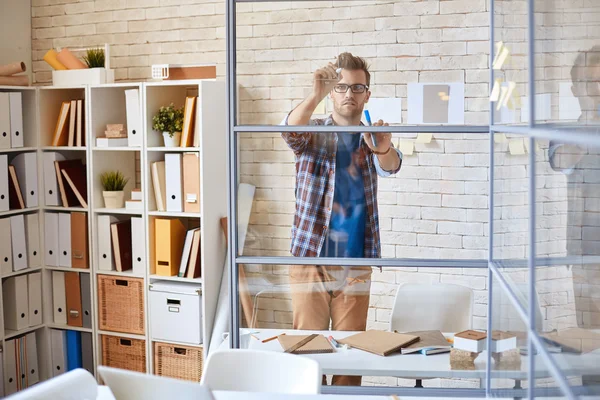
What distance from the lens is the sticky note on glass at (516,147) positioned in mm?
1864

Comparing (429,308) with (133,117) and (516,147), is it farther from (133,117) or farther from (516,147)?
(133,117)

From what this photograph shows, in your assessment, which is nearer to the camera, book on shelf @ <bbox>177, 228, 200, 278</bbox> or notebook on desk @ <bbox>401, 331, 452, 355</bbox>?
notebook on desk @ <bbox>401, 331, 452, 355</bbox>

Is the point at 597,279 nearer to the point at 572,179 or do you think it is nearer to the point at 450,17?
the point at 572,179

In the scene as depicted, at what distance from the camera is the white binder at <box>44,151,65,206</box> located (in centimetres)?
465

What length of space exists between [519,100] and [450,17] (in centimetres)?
79

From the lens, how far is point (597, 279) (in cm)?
115

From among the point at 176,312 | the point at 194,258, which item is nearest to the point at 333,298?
the point at 194,258

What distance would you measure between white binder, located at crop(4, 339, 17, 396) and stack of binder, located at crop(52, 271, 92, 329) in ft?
1.07

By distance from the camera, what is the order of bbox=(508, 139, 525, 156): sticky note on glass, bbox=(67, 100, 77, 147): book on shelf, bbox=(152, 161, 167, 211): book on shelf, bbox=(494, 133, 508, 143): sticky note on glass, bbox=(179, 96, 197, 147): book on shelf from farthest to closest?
1. bbox=(67, 100, 77, 147): book on shelf
2. bbox=(152, 161, 167, 211): book on shelf
3. bbox=(179, 96, 197, 147): book on shelf
4. bbox=(494, 133, 508, 143): sticky note on glass
5. bbox=(508, 139, 525, 156): sticky note on glass

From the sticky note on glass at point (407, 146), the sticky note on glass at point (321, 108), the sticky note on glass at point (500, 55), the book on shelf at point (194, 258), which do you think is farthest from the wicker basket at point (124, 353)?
the sticky note on glass at point (500, 55)

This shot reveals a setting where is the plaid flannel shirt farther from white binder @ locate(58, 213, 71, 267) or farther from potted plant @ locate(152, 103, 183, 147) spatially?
white binder @ locate(58, 213, 71, 267)

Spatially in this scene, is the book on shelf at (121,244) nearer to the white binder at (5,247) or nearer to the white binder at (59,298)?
the white binder at (59,298)

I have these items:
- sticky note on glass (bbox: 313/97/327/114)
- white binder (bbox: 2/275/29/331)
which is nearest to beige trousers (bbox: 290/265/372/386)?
sticky note on glass (bbox: 313/97/327/114)

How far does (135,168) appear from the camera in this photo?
483cm
